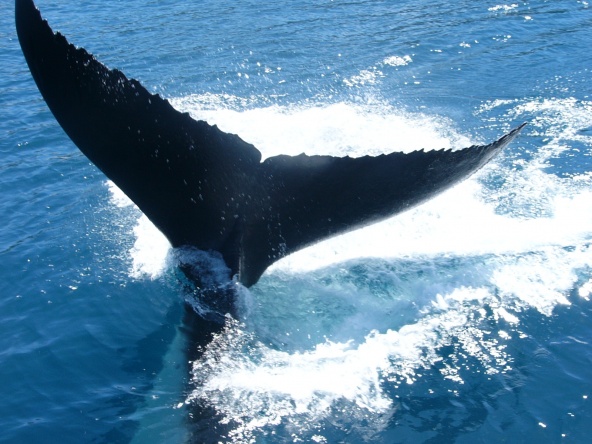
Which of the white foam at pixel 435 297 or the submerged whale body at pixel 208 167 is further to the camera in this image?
the white foam at pixel 435 297

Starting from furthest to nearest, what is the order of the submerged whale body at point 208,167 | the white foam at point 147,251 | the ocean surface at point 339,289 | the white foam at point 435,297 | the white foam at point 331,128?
the white foam at point 331,128
the white foam at point 147,251
the white foam at point 435,297
the ocean surface at point 339,289
the submerged whale body at point 208,167

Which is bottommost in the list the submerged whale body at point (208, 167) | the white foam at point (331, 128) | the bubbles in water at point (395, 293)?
the bubbles in water at point (395, 293)

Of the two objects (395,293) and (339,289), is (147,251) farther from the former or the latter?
(395,293)

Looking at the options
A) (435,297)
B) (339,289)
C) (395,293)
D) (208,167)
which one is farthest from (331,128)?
(208,167)

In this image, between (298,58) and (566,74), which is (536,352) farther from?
(298,58)

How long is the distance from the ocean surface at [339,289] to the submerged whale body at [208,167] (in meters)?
1.45

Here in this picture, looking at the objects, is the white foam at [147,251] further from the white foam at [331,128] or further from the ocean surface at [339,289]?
the white foam at [331,128]

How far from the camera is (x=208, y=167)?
15.9ft

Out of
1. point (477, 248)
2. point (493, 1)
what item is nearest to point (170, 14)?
point (493, 1)

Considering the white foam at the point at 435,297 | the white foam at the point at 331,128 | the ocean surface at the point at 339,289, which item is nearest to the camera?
the ocean surface at the point at 339,289

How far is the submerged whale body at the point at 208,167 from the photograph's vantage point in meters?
4.47

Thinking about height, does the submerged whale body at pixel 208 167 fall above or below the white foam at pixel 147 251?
above

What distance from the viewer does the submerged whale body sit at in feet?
14.7

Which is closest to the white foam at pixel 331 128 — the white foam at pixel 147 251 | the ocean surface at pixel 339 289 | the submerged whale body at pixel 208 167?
the ocean surface at pixel 339 289
